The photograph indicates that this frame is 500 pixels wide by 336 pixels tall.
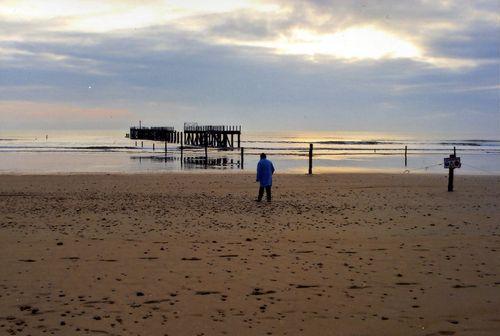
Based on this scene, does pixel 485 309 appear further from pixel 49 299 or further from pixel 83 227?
pixel 83 227

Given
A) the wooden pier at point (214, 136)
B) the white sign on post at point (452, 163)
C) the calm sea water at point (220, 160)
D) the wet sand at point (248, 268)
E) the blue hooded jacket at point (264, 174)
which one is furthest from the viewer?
the wooden pier at point (214, 136)

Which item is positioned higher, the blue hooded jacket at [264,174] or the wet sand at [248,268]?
the blue hooded jacket at [264,174]

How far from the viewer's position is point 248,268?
684 cm

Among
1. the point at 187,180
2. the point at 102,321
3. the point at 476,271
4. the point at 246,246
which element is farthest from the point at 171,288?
the point at 187,180

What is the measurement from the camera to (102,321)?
4.96 meters

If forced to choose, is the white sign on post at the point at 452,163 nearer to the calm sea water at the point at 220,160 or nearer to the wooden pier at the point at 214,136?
the calm sea water at the point at 220,160

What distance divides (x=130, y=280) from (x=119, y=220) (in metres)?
4.68

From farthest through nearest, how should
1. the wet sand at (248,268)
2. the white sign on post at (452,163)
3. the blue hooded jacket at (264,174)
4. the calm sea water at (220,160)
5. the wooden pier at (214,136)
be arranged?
the wooden pier at (214,136) < the calm sea water at (220,160) < the white sign on post at (452,163) < the blue hooded jacket at (264,174) < the wet sand at (248,268)

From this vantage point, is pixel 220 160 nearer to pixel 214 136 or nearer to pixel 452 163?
pixel 452 163

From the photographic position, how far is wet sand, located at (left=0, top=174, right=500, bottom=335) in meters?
5.02

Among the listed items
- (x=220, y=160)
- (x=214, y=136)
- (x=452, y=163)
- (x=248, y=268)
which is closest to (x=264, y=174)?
(x=452, y=163)

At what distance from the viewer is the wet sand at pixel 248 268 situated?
5023mm

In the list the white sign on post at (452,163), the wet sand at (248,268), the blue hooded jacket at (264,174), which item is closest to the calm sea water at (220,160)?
the white sign on post at (452,163)

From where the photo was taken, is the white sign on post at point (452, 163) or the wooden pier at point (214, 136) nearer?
the white sign on post at point (452, 163)
